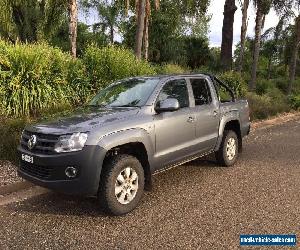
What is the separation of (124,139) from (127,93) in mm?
1331

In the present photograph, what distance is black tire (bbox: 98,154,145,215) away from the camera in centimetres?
491

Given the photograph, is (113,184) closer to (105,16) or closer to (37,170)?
(37,170)

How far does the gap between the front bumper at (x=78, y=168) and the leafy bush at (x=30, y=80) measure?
4.87m

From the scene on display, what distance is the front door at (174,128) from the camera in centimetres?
567

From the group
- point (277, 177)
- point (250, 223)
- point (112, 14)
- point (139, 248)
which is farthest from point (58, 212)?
point (112, 14)

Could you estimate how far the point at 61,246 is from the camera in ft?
14.1

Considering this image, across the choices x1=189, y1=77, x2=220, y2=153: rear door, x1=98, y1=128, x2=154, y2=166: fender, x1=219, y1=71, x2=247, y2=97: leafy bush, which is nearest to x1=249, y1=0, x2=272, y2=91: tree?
x1=219, y1=71, x2=247, y2=97: leafy bush

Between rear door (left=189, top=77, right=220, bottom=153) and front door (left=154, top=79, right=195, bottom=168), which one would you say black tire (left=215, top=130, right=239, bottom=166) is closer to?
rear door (left=189, top=77, right=220, bottom=153)

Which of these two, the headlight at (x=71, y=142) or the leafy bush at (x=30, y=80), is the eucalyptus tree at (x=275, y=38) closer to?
the leafy bush at (x=30, y=80)

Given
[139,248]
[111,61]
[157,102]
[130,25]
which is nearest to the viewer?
[139,248]

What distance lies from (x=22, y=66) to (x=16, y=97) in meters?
0.85

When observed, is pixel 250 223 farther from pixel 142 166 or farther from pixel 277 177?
pixel 277 177

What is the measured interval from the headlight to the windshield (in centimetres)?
123

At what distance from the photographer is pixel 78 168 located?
4738mm
